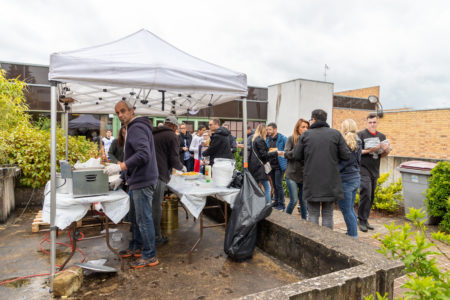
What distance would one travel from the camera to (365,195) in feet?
15.8

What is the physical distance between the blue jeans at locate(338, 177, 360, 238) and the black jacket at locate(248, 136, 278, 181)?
1.56 m

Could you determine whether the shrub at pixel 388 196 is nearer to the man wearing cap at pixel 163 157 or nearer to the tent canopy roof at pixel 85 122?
the man wearing cap at pixel 163 157

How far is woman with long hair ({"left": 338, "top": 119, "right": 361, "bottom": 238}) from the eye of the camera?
380 cm

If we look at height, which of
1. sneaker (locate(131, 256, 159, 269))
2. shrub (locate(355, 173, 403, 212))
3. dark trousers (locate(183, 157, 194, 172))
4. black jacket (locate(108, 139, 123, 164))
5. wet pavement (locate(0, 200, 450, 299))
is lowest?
wet pavement (locate(0, 200, 450, 299))

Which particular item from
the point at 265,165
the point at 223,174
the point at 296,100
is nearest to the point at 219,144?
the point at 265,165

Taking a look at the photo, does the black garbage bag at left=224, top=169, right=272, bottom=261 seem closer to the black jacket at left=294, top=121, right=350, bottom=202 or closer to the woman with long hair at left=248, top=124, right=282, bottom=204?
the black jacket at left=294, top=121, right=350, bottom=202

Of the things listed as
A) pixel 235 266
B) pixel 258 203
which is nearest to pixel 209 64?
pixel 258 203

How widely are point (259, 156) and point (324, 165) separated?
1885 millimetres

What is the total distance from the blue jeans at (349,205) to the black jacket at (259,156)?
1.56 m

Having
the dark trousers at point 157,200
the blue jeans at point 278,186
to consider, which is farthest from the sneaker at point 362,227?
the dark trousers at point 157,200

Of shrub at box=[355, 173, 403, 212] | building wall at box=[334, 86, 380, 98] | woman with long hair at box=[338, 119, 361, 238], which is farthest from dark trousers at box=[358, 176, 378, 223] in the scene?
building wall at box=[334, 86, 380, 98]

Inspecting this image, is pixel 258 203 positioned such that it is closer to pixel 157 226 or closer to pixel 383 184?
pixel 157 226

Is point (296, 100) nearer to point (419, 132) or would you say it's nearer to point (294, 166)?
point (419, 132)

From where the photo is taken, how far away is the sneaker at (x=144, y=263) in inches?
129
